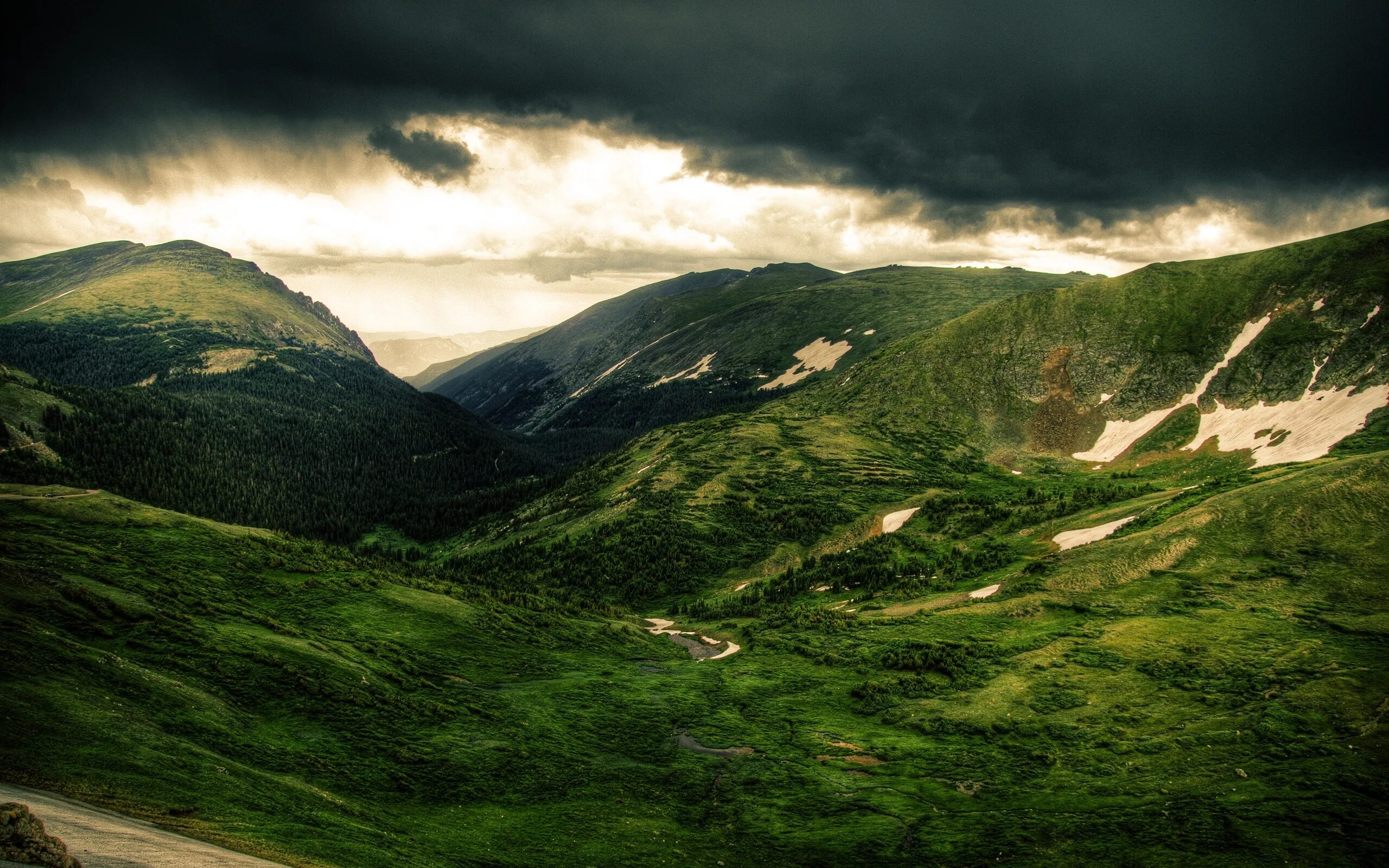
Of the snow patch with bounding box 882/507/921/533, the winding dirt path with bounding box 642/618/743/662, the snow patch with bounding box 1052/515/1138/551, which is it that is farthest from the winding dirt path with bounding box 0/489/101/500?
the snow patch with bounding box 1052/515/1138/551

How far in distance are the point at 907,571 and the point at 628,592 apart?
65586 mm

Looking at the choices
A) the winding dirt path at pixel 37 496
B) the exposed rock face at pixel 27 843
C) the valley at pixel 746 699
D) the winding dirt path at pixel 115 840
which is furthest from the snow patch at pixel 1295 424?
the winding dirt path at pixel 37 496

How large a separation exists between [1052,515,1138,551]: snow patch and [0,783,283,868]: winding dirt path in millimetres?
124809

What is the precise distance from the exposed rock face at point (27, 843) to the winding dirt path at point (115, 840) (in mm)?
1320

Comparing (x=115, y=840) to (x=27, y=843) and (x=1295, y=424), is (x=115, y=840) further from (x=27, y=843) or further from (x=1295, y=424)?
(x=1295, y=424)

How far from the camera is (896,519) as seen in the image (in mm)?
180000

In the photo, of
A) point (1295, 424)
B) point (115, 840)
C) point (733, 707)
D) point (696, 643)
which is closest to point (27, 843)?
point (115, 840)

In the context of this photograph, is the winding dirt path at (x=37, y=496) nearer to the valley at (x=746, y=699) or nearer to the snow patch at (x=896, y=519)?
the valley at (x=746, y=699)

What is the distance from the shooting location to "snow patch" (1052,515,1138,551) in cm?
11875

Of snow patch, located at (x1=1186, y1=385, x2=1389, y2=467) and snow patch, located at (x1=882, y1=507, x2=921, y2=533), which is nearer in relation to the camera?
snow patch, located at (x1=1186, y1=385, x2=1389, y2=467)

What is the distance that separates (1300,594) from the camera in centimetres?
8056

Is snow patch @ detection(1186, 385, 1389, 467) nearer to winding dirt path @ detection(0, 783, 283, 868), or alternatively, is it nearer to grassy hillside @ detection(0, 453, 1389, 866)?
grassy hillside @ detection(0, 453, 1389, 866)

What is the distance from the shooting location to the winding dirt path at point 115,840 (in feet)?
70.9

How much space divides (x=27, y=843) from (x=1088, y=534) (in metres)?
138
